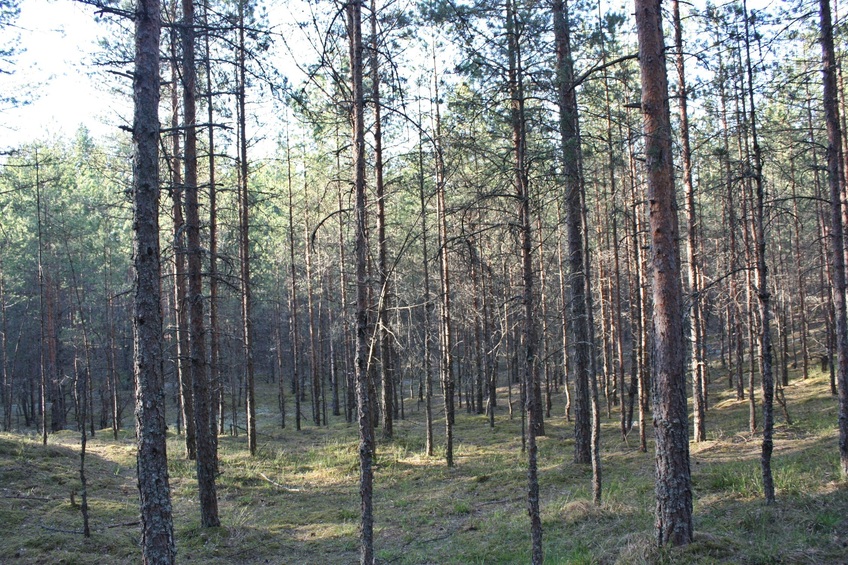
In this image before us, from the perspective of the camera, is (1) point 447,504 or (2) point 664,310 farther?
(1) point 447,504

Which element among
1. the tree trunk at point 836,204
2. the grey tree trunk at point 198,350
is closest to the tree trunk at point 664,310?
the tree trunk at point 836,204

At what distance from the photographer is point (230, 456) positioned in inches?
672

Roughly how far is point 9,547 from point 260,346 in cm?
4598

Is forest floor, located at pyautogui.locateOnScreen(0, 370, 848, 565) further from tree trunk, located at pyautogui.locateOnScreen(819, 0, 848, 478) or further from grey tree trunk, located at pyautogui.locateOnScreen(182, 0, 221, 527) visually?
tree trunk, located at pyautogui.locateOnScreen(819, 0, 848, 478)

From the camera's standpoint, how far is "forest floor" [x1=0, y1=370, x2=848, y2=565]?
697cm

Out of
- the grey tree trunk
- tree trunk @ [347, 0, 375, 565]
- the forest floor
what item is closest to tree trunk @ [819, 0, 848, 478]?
the forest floor

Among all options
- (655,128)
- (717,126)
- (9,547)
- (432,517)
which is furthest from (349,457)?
(717,126)

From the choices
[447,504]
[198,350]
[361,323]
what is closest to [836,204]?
[361,323]

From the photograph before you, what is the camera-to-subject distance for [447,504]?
1153 centimetres

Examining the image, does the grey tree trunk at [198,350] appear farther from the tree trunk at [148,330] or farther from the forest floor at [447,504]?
the tree trunk at [148,330]

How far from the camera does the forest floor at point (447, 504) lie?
22.9 ft

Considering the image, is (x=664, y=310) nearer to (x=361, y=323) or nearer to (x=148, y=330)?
(x=361, y=323)

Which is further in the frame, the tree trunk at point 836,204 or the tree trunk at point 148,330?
the tree trunk at point 836,204

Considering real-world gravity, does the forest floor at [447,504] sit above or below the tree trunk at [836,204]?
below
